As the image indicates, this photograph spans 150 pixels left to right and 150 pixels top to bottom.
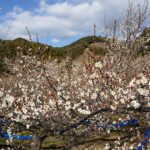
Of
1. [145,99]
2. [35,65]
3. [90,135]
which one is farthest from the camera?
[35,65]

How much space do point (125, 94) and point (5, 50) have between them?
673 inches

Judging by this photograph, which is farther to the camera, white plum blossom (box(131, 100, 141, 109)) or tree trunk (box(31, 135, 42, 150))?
tree trunk (box(31, 135, 42, 150))

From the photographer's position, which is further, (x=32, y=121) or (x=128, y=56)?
(x=128, y=56)

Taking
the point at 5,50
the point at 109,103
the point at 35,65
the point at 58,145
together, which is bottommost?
the point at 58,145

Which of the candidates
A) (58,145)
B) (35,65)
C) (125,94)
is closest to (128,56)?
(35,65)

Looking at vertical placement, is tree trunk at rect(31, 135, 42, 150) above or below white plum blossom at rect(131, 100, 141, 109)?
below

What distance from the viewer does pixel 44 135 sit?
6344mm

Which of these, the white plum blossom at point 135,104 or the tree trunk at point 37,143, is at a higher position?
the white plum blossom at point 135,104

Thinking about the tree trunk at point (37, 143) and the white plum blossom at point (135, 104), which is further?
the tree trunk at point (37, 143)

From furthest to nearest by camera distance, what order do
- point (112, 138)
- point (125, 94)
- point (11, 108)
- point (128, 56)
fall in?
point (128, 56)
point (112, 138)
point (11, 108)
point (125, 94)

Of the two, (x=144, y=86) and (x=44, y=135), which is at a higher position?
(x=144, y=86)

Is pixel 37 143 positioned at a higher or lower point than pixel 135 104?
lower

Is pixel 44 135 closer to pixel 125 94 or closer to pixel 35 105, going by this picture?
pixel 125 94

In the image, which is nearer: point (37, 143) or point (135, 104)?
point (135, 104)
